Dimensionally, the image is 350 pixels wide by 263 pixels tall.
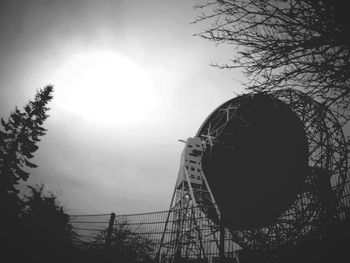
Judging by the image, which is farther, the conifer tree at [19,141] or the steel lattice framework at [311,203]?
the conifer tree at [19,141]

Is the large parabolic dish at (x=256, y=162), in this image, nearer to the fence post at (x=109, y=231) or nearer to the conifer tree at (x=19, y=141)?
the fence post at (x=109, y=231)

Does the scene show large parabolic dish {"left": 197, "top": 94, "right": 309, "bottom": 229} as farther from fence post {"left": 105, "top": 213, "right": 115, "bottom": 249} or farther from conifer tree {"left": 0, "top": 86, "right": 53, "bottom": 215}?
conifer tree {"left": 0, "top": 86, "right": 53, "bottom": 215}

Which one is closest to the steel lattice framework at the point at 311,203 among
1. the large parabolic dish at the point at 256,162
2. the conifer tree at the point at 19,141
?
the large parabolic dish at the point at 256,162

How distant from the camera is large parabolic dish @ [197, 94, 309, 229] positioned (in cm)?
723

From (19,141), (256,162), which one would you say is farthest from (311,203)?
(19,141)

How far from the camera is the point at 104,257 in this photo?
720 cm

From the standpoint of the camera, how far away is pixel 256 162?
8008 mm

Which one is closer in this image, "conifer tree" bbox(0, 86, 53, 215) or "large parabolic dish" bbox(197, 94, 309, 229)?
"large parabolic dish" bbox(197, 94, 309, 229)

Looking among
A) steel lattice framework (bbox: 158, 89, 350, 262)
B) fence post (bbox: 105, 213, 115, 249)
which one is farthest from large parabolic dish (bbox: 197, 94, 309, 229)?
fence post (bbox: 105, 213, 115, 249)

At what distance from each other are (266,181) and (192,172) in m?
4.02

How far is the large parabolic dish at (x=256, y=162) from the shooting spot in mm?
7227

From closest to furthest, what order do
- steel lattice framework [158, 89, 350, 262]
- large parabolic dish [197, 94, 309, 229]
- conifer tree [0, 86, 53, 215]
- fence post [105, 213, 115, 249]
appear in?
steel lattice framework [158, 89, 350, 262]
large parabolic dish [197, 94, 309, 229]
fence post [105, 213, 115, 249]
conifer tree [0, 86, 53, 215]

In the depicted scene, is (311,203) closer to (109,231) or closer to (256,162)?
(256,162)

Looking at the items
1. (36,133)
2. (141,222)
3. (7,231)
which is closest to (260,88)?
(141,222)
